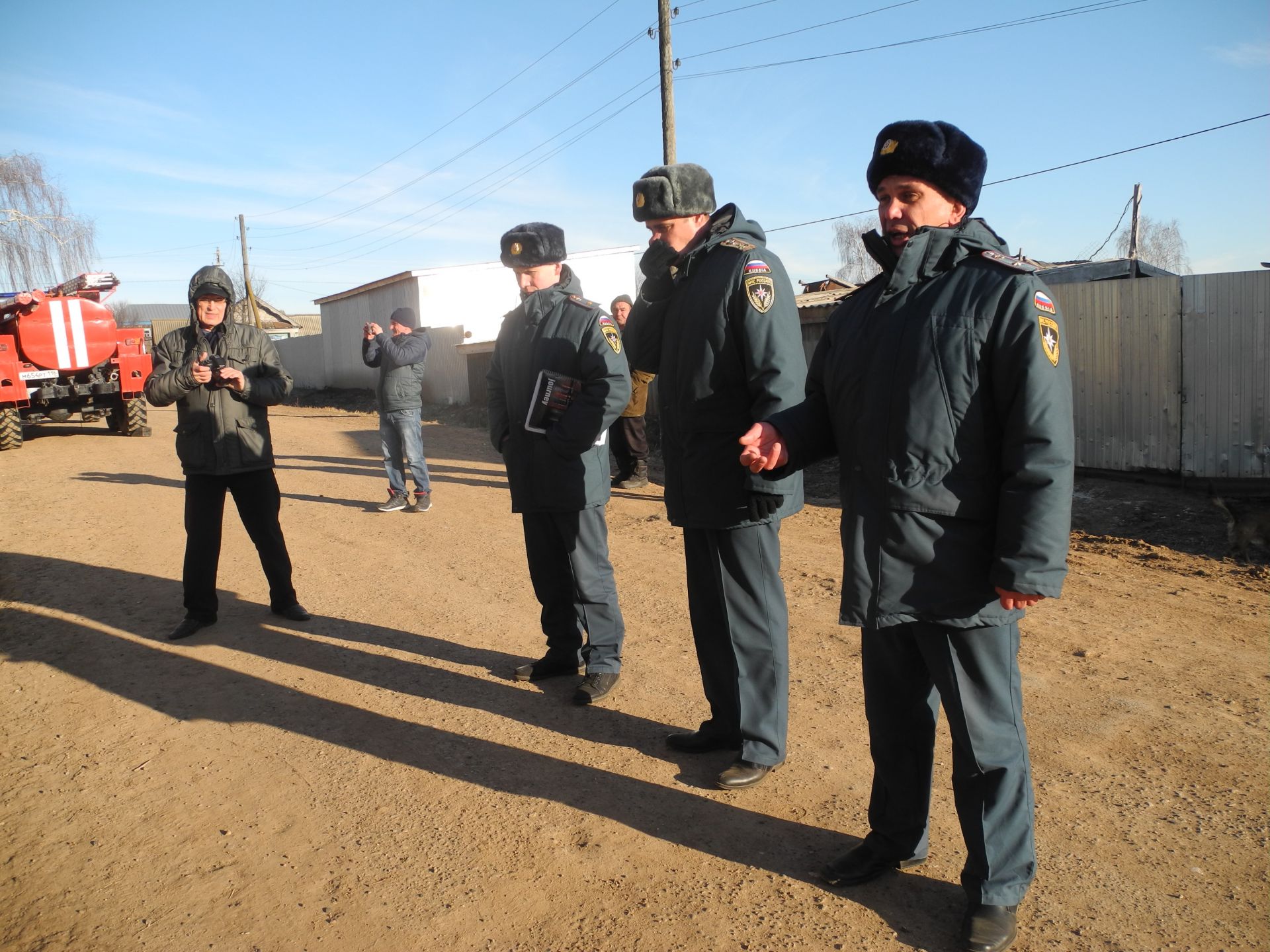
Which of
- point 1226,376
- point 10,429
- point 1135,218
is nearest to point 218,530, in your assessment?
point 1226,376

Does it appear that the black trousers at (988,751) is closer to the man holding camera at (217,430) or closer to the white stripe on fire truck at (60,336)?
the man holding camera at (217,430)

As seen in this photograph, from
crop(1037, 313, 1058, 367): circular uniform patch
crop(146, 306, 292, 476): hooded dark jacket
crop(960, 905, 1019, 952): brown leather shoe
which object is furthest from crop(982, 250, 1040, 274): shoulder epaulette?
crop(146, 306, 292, 476): hooded dark jacket

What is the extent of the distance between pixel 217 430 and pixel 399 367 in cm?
365

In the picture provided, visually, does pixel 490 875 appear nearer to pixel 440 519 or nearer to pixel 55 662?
pixel 55 662

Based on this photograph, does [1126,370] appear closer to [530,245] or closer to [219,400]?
[530,245]

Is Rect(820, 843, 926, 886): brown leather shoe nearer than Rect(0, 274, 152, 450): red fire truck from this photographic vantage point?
Yes

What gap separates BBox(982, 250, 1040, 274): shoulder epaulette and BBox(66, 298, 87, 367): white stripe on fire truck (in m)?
14.9

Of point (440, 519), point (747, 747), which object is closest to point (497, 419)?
point (747, 747)

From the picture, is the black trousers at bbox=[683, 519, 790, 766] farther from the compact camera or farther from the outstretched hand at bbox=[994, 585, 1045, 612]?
the compact camera

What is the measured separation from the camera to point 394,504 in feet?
28.2

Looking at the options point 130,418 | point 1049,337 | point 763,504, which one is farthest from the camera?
point 130,418

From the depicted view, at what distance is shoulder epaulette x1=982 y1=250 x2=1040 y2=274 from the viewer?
2213mm

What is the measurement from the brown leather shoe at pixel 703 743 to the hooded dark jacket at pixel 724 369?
85 centimetres

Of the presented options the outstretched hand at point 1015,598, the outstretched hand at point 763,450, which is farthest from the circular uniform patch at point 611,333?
the outstretched hand at point 1015,598
